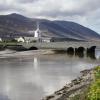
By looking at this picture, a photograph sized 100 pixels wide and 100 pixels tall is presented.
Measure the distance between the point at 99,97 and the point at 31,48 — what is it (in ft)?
402

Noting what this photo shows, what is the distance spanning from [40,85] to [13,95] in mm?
7343

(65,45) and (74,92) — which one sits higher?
(65,45)

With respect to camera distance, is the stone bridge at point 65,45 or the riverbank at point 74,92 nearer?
the riverbank at point 74,92

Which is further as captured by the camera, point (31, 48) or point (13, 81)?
point (31, 48)

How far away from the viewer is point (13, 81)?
4184 cm

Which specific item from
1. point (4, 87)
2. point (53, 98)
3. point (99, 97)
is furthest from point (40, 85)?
point (99, 97)

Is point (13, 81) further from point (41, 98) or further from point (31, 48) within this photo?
point (31, 48)

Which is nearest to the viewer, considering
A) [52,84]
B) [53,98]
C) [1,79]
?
[53,98]

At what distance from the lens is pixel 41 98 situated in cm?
3005

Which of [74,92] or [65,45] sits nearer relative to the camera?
[74,92]

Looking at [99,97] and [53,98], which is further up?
[99,97]

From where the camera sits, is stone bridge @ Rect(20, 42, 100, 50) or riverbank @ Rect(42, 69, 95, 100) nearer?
riverbank @ Rect(42, 69, 95, 100)

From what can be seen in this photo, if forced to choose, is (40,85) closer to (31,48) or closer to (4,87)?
(4,87)

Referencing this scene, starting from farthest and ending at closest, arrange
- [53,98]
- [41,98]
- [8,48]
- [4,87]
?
[8,48] < [4,87] < [41,98] < [53,98]
